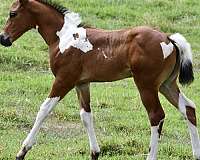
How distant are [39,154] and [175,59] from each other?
2167 mm

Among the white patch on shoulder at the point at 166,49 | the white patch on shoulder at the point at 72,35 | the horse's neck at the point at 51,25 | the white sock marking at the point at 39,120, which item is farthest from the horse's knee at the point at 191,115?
the horse's neck at the point at 51,25

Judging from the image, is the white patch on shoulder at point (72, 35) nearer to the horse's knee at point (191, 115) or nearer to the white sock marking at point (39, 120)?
the white sock marking at point (39, 120)

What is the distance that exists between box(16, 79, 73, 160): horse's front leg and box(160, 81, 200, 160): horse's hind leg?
49.5 inches

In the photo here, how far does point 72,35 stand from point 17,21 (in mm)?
702

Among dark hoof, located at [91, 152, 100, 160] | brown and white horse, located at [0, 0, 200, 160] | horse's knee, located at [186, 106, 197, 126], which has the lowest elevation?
dark hoof, located at [91, 152, 100, 160]

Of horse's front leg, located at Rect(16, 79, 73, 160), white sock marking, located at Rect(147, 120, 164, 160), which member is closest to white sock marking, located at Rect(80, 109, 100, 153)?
horse's front leg, located at Rect(16, 79, 73, 160)

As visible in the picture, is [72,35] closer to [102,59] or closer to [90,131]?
[102,59]

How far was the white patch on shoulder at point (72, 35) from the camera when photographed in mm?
7465

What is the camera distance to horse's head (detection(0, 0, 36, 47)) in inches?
299

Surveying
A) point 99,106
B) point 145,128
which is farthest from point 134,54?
point 99,106

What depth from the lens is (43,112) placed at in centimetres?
726

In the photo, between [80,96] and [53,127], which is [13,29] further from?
[53,127]

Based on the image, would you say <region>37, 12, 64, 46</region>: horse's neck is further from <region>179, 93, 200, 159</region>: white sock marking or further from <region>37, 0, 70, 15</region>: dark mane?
<region>179, 93, 200, 159</region>: white sock marking

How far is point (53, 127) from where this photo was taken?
9.91 meters
